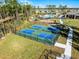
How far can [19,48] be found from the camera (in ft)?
52.8

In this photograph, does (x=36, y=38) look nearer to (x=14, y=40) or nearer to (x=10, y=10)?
(x=14, y=40)

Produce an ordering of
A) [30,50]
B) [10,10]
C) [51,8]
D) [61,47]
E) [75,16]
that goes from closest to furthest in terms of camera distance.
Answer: [30,50] < [61,47] < [10,10] < [75,16] < [51,8]

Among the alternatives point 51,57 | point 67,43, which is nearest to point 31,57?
point 51,57

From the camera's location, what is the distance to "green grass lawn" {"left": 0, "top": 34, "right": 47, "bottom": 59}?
46.9 feet

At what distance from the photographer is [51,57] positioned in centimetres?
1430

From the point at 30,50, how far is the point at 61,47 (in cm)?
462

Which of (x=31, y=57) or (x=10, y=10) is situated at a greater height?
(x=10, y=10)

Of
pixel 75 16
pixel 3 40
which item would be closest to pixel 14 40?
pixel 3 40

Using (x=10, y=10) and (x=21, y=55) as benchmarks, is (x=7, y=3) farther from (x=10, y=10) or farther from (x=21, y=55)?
(x=21, y=55)

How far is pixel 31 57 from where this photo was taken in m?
14.1

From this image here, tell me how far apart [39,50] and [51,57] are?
226 centimetres

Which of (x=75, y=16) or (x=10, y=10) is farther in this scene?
(x=75, y=16)

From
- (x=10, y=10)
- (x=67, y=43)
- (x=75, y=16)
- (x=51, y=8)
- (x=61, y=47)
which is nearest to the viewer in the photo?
(x=61, y=47)

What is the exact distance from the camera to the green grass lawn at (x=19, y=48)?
14281 millimetres
